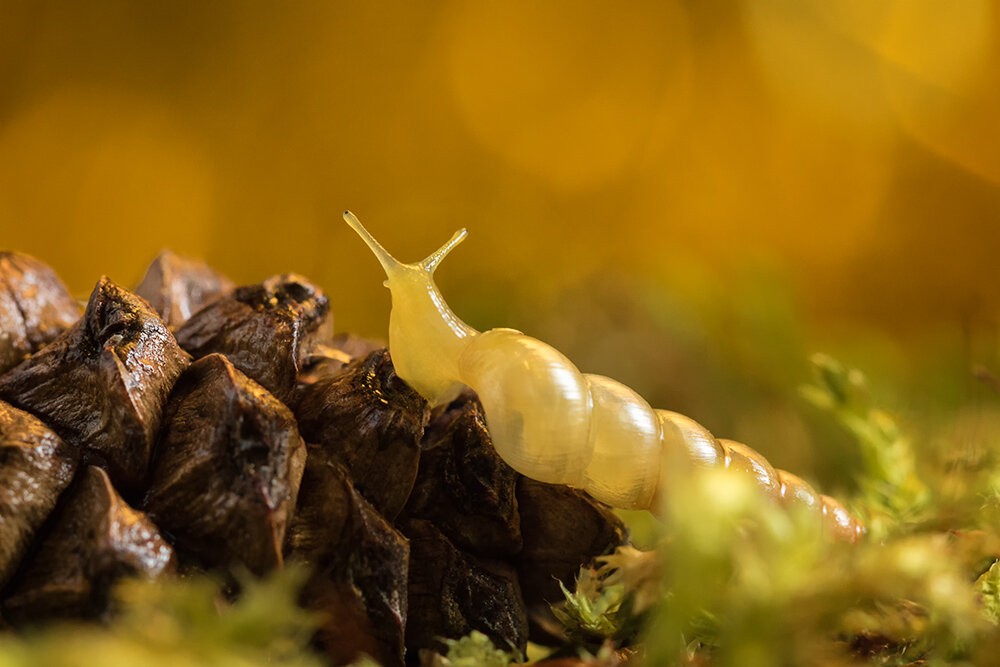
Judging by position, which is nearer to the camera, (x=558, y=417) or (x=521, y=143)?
(x=558, y=417)

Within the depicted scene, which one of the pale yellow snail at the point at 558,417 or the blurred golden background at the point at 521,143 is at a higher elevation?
the blurred golden background at the point at 521,143

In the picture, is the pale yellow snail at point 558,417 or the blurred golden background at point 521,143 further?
the blurred golden background at point 521,143

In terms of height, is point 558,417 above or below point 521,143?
below

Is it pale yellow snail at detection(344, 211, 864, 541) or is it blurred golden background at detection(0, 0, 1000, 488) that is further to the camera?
blurred golden background at detection(0, 0, 1000, 488)
